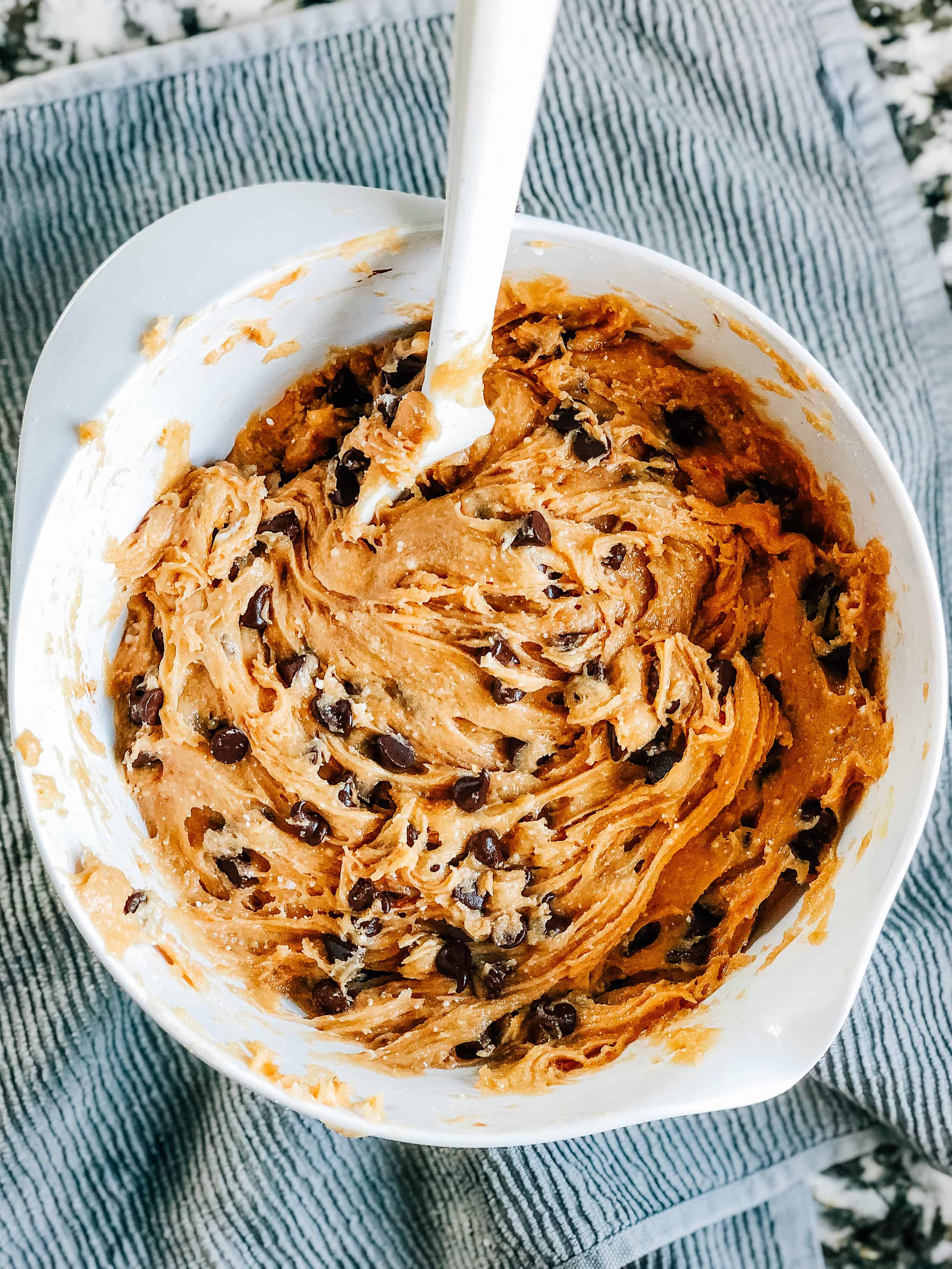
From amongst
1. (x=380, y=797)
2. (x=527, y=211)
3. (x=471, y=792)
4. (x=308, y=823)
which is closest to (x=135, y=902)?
(x=308, y=823)

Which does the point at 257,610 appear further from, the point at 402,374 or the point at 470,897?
the point at 470,897

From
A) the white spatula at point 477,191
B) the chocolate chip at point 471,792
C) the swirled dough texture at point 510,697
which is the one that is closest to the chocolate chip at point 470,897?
the swirled dough texture at point 510,697

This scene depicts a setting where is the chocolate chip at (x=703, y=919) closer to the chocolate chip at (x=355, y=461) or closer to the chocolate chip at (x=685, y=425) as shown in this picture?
the chocolate chip at (x=685, y=425)

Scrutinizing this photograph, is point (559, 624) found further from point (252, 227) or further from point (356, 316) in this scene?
point (252, 227)

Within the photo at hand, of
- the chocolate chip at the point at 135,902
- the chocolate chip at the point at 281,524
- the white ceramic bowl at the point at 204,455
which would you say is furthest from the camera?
the chocolate chip at the point at 281,524

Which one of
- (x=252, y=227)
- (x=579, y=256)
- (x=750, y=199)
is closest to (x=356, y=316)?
(x=252, y=227)

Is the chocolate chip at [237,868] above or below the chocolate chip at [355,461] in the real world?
below

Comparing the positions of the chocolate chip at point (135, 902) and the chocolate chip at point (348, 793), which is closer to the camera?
the chocolate chip at point (135, 902)
